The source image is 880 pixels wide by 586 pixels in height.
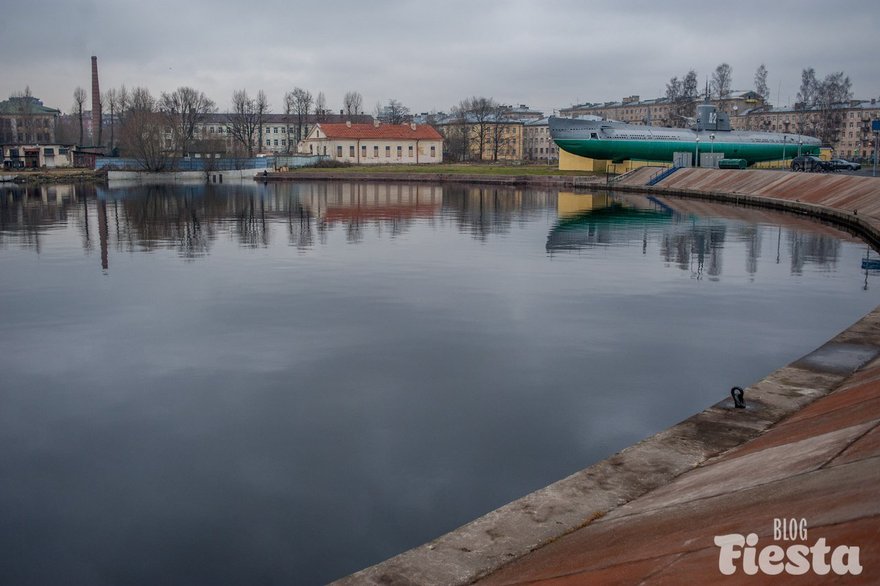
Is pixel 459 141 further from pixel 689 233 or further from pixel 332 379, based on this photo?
pixel 332 379

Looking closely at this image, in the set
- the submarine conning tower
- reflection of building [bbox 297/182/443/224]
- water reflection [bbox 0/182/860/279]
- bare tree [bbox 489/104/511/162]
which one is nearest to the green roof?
bare tree [bbox 489/104/511/162]

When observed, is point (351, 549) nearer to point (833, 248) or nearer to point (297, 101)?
point (833, 248)

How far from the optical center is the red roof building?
366 feet

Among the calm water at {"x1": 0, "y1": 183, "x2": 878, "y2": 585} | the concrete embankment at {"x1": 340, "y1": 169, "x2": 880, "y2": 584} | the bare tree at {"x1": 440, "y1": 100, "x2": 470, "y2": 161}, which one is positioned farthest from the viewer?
the bare tree at {"x1": 440, "y1": 100, "x2": 470, "y2": 161}

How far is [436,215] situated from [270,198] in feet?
67.6

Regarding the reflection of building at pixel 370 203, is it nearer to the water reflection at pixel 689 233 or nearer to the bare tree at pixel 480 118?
the water reflection at pixel 689 233

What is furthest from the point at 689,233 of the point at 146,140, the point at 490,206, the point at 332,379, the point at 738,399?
the point at 146,140

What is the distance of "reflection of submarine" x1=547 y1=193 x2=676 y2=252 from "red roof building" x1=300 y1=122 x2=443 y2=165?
57475 mm

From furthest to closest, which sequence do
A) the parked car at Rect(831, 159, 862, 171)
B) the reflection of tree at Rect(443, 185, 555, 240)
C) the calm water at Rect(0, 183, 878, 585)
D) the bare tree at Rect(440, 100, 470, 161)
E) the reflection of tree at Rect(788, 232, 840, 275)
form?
the bare tree at Rect(440, 100, 470, 161)
the parked car at Rect(831, 159, 862, 171)
the reflection of tree at Rect(443, 185, 555, 240)
the reflection of tree at Rect(788, 232, 840, 275)
the calm water at Rect(0, 183, 878, 585)

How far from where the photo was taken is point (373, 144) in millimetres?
112125

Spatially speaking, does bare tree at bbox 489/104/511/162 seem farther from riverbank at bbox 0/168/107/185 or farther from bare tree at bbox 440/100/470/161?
riverbank at bbox 0/168/107/185

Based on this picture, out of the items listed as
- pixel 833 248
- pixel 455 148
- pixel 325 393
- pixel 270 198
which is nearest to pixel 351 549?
pixel 325 393

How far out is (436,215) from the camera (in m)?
45.0

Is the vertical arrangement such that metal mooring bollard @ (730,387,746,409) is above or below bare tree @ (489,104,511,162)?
below
